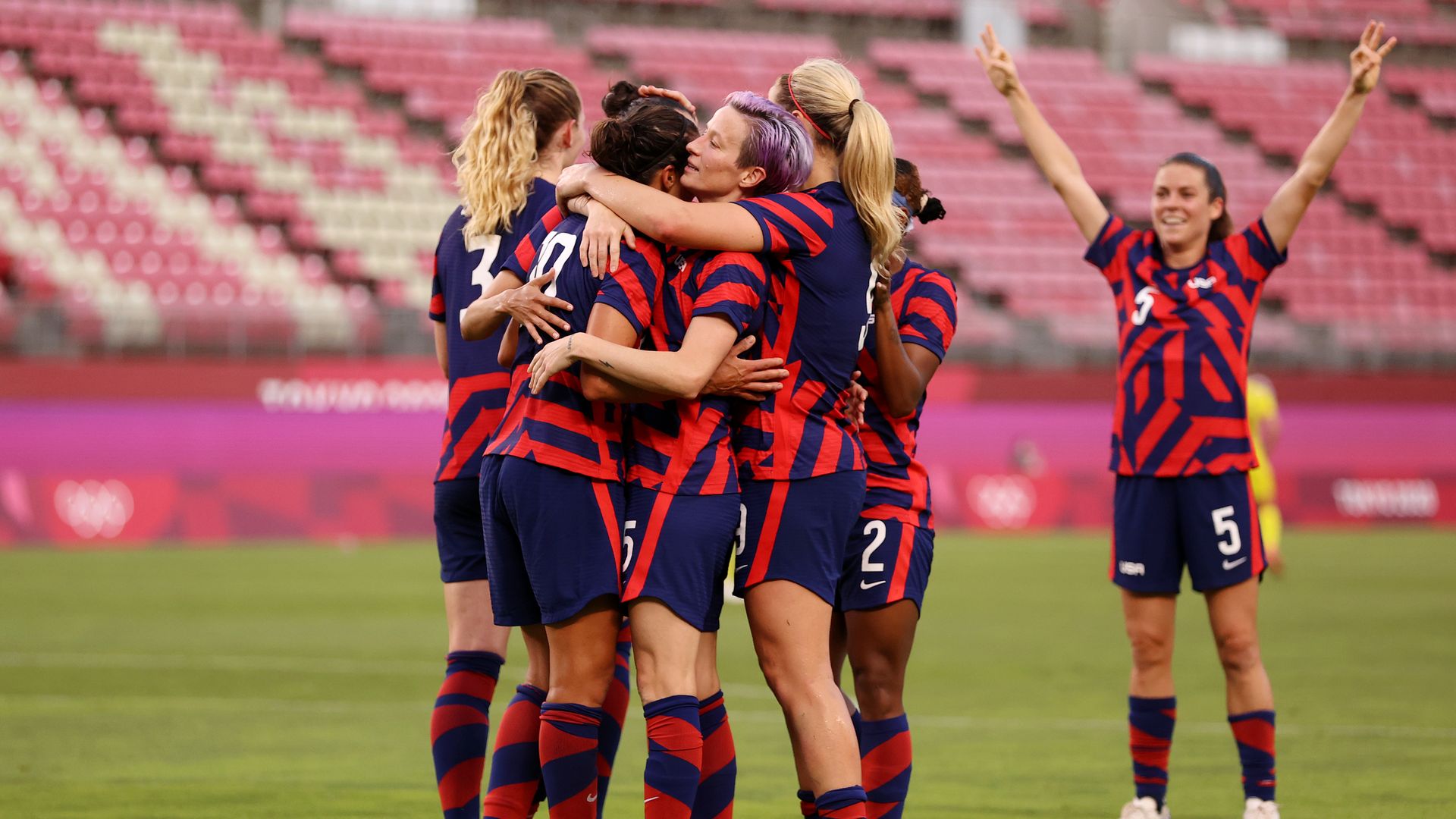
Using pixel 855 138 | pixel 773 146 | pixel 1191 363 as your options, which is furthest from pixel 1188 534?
pixel 773 146

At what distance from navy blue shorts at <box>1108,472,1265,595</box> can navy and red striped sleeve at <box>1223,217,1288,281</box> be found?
720 mm

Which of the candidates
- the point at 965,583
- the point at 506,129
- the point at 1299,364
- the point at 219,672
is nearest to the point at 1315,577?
the point at 965,583

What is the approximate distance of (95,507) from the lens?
19.3m

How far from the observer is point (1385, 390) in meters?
25.7

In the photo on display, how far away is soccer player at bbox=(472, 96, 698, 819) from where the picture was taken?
454 cm

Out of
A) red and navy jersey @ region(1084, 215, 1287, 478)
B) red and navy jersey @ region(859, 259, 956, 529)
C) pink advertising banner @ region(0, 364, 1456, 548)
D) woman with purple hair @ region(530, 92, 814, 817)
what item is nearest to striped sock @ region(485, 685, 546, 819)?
woman with purple hair @ region(530, 92, 814, 817)

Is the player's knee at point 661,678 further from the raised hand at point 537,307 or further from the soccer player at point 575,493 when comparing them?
the raised hand at point 537,307

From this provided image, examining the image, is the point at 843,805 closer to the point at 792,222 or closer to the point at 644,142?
the point at 792,222

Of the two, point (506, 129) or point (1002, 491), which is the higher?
point (506, 129)

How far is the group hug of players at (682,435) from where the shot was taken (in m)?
4.53

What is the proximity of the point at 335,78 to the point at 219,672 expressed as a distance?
19998 mm

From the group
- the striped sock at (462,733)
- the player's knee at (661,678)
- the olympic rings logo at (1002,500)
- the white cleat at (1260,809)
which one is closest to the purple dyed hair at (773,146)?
the player's knee at (661,678)

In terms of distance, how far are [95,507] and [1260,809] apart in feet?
51.7

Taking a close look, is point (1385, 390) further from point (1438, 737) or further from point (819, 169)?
point (819, 169)
